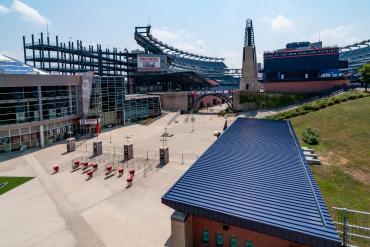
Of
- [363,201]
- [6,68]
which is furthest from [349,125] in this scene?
[6,68]

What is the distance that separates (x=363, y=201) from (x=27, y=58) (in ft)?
334

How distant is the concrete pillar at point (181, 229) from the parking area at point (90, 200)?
9.66 feet

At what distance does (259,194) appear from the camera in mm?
14477

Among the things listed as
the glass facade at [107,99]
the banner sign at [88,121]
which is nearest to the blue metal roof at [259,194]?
the banner sign at [88,121]

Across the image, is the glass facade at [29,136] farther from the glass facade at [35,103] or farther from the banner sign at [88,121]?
the banner sign at [88,121]

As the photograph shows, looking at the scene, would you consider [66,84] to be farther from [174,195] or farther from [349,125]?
[349,125]

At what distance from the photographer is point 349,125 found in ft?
132

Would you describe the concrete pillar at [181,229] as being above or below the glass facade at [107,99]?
below

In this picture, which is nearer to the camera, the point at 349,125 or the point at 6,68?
the point at 349,125

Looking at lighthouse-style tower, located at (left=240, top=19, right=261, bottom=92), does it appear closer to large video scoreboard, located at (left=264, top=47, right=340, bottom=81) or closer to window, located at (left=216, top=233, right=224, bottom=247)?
large video scoreboard, located at (left=264, top=47, right=340, bottom=81)

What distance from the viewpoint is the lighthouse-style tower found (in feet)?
273

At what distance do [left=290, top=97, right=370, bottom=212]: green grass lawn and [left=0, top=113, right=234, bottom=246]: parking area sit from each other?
14.3m

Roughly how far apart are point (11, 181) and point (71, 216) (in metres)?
13.7

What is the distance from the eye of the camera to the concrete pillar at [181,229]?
559 inches
